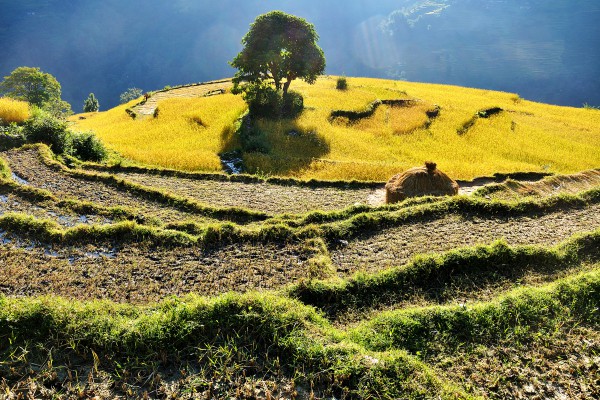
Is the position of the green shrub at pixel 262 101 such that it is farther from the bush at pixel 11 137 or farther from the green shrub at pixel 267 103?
the bush at pixel 11 137

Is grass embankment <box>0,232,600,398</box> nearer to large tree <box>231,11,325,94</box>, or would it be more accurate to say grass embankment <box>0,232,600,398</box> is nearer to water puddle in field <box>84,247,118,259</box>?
water puddle in field <box>84,247,118,259</box>

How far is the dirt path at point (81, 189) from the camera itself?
10.4m

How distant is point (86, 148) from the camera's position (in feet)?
54.5

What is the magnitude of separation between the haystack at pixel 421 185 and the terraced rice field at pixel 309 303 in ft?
5.59

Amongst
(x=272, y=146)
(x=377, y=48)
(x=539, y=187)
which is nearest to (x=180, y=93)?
(x=272, y=146)

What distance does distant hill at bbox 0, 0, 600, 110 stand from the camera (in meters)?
134

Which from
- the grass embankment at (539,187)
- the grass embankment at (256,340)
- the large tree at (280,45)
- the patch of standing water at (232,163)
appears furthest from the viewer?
the large tree at (280,45)

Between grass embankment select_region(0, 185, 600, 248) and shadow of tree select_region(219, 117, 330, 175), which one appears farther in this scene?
shadow of tree select_region(219, 117, 330, 175)

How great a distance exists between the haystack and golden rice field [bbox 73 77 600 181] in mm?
3767

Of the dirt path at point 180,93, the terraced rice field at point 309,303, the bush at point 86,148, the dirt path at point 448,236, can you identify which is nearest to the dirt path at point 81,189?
the terraced rice field at point 309,303

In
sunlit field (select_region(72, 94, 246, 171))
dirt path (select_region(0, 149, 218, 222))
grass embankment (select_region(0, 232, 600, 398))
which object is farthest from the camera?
sunlit field (select_region(72, 94, 246, 171))

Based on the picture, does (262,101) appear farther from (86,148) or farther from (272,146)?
(86,148)

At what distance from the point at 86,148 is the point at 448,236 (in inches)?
598

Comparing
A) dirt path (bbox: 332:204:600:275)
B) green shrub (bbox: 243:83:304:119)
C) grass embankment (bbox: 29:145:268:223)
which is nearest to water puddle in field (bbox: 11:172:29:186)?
grass embankment (bbox: 29:145:268:223)
